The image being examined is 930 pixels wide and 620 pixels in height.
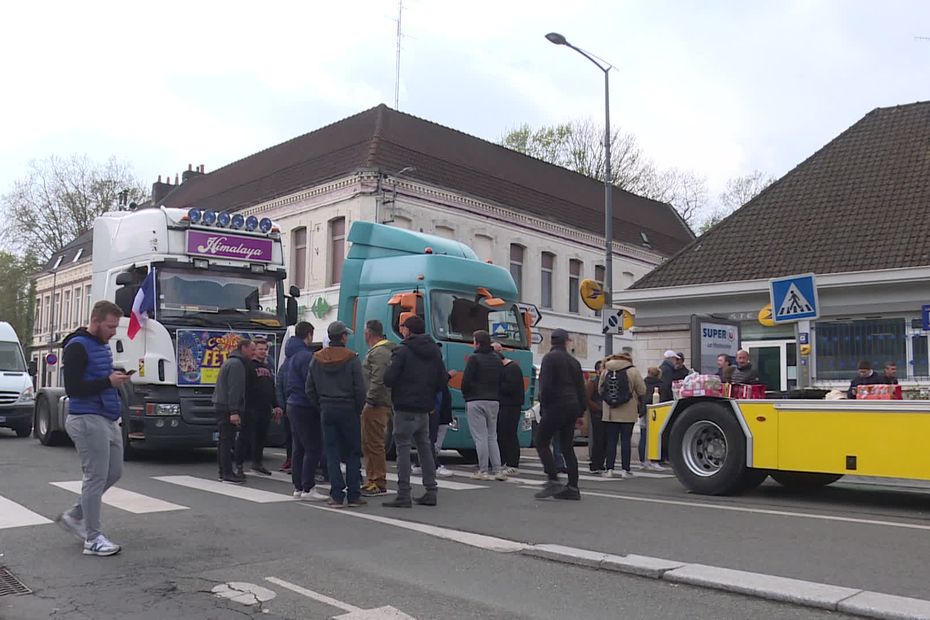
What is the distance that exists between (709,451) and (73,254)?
161ft

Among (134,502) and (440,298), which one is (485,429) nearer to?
(440,298)

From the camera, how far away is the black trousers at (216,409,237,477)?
35.2 feet

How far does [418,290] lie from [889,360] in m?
9.99

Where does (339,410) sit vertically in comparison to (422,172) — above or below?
below

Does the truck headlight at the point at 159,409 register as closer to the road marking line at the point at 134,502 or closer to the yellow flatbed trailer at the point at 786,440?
the road marking line at the point at 134,502

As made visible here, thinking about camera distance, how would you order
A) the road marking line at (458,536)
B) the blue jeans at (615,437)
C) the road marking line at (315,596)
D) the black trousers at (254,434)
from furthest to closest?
the blue jeans at (615,437)
the black trousers at (254,434)
the road marking line at (458,536)
the road marking line at (315,596)

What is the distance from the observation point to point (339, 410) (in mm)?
8742

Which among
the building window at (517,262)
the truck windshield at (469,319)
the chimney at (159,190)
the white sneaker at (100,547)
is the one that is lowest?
the white sneaker at (100,547)

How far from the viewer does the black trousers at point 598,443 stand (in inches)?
496

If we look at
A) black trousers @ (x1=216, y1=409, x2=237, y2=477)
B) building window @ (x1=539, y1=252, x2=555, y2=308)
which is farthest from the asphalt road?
building window @ (x1=539, y1=252, x2=555, y2=308)

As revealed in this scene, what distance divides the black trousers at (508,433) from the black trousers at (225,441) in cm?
340

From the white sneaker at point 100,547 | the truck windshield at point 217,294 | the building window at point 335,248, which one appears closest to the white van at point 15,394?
the truck windshield at point 217,294

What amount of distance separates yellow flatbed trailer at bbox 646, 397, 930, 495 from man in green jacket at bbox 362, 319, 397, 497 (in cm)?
330

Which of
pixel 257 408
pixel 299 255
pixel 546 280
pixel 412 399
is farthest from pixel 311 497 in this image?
pixel 546 280
